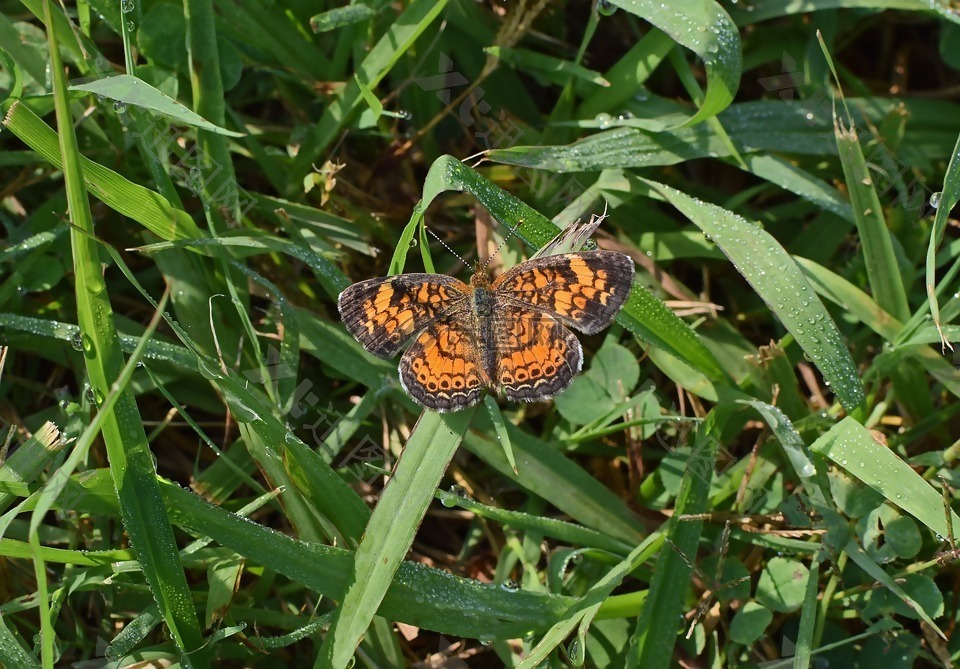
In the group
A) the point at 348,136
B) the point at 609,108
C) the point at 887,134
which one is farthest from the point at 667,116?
the point at 348,136

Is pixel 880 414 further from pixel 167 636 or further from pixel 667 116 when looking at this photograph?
pixel 167 636

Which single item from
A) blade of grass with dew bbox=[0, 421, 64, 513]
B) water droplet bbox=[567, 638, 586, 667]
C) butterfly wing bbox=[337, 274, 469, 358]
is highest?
butterfly wing bbox=[337, 274, 469, 358]

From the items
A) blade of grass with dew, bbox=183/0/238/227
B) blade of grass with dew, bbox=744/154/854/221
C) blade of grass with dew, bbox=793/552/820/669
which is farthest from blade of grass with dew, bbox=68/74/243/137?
blade of grass with dew, bbox=793/552/820/669

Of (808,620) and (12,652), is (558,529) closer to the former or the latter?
(808,620)

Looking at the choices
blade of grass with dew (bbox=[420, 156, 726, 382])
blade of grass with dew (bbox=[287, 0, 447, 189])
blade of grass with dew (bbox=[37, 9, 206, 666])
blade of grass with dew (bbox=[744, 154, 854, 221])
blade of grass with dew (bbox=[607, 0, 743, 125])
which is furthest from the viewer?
blade of grass with dew (bbox=[744, 154, 854, 221])

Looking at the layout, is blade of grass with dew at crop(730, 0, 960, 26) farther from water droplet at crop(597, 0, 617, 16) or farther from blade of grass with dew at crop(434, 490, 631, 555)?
blade of grass with dew at crop(434, 490, 631, 555)

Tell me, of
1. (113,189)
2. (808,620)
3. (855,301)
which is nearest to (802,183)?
(855,301)

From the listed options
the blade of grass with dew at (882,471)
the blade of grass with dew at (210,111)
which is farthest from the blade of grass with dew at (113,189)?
→ the blade of grass with dew at (882,471)
